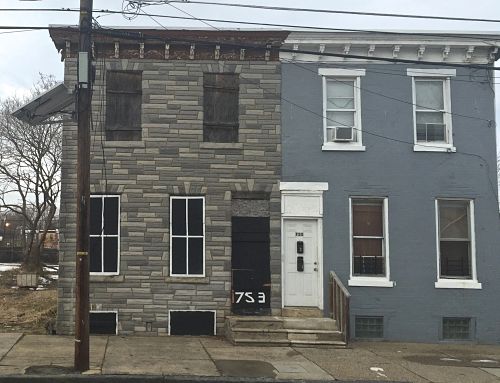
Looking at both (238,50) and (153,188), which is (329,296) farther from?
(238,50)

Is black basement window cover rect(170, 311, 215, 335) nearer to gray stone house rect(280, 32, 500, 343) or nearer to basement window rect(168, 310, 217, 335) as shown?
basement window rect(168, 310, 217, 335)

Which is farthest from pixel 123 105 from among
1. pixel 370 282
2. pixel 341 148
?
pixel 370 282

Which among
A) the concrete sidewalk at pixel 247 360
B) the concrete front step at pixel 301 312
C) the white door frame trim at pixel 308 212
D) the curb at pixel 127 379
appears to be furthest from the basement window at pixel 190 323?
the curb at pixel 127 379

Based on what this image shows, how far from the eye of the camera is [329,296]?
40.8ft

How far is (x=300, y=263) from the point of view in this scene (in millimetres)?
12664

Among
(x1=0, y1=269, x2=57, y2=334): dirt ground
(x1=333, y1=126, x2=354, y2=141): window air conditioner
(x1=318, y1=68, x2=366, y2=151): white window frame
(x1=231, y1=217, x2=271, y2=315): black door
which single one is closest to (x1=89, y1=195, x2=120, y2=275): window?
(x1=0, y1=269, x2=57, y2=334): dirt ground

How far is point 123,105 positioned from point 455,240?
811 cm

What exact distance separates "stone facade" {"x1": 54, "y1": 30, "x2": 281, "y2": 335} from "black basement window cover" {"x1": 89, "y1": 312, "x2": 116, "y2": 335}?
0.14 m

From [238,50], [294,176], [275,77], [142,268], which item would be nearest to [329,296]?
[294,176]

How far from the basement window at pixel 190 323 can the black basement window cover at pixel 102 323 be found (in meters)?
1.21

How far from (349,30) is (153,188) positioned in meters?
5.37

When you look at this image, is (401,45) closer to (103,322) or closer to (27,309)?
(103,322)

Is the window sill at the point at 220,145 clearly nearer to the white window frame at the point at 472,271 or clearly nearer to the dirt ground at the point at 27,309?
the white window frame at the point at 472,271

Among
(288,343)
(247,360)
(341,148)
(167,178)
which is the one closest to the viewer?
(247,360)
